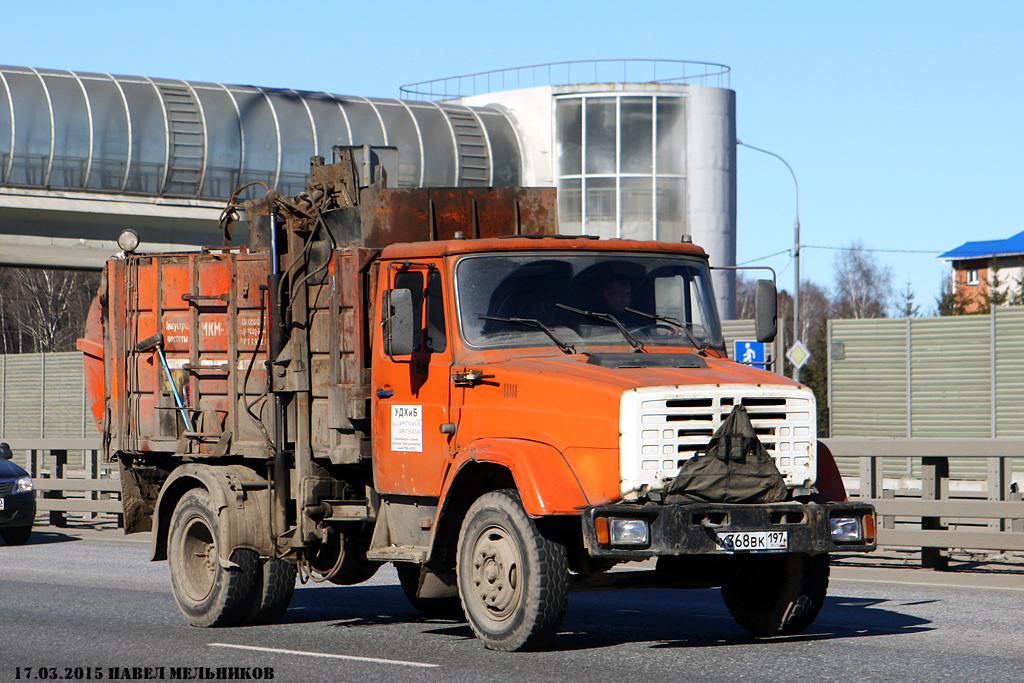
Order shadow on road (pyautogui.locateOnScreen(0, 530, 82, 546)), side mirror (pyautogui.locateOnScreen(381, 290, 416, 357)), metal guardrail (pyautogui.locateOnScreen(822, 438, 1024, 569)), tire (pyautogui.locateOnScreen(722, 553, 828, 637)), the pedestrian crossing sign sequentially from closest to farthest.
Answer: side mirror (pyautogui.locateOnScreen(381, 290, 416, 357)), tire (pyautogui.locateOnScreen(722, 553, 828, 637)), metal guardrail (pyautogui.locateOnScreen(822, 438, 1024, 569)), shadow on road (pyautogui.locateOnScreen(0, 530, 82, 546)), the pedestrian crossing sign

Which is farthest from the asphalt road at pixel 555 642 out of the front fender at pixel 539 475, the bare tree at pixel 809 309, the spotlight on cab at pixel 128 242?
the bare tree at pixel 809 309

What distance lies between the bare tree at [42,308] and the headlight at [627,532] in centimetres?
6491

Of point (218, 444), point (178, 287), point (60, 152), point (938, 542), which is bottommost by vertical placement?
point (938, 542)

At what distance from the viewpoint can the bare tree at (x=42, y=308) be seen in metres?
72.2

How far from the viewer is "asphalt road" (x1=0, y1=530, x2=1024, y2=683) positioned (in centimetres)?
825

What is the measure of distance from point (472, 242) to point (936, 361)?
75.1 feet

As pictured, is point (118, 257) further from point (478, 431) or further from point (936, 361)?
point (936, 361)

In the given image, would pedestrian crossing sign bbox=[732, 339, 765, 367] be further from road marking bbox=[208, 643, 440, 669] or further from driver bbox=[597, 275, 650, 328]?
road marking bbox=[208, 643, 440, 669]

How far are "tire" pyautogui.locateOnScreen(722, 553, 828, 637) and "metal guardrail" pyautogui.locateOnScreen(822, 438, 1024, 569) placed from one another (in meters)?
4.89

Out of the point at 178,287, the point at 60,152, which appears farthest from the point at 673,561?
the point at 60,152

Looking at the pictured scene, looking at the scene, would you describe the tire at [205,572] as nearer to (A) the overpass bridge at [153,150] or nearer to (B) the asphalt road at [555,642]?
(B) the asphalt road at [555,642]

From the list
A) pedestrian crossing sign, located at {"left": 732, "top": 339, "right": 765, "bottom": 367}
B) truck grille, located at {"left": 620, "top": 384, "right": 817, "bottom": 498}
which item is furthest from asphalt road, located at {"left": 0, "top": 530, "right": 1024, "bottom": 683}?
pedestrian crossing sign, located at {"left": 732, "top": 339, "right": 765, "bottom": 367}

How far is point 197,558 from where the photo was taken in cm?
1127

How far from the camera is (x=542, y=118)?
45.1m
